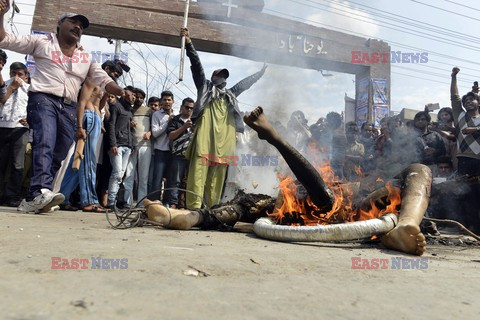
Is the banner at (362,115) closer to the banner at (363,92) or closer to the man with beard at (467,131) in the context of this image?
the banner at (363,92)

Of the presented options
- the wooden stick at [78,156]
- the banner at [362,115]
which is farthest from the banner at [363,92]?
the wooden stick at [78,156]

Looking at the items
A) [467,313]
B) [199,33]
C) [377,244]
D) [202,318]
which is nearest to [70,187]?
[377,244]

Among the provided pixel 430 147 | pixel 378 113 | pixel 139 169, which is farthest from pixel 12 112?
pixel 378 113

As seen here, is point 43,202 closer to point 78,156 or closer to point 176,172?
point 78,156

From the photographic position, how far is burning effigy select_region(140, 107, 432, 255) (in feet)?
9.50

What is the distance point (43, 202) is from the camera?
389 cm

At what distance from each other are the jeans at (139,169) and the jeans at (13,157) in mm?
1496

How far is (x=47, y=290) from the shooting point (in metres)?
1.33

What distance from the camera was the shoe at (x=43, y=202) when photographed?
3.89m

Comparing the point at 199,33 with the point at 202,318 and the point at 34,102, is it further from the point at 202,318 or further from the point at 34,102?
the point at 202,318

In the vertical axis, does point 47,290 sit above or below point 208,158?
below

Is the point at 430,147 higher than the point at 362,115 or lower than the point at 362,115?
lower

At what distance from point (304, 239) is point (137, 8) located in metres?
9.64

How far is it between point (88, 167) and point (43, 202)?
142cm
